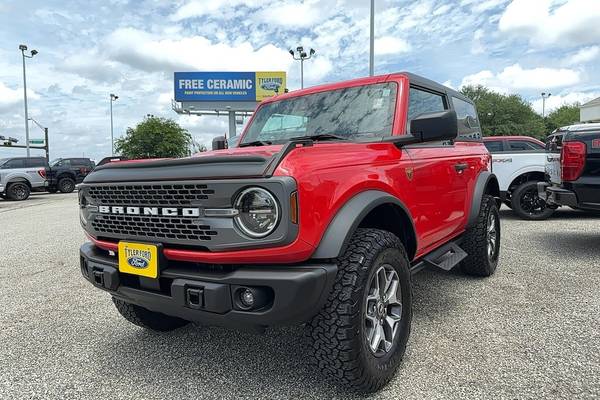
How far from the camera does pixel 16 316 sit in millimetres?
3643

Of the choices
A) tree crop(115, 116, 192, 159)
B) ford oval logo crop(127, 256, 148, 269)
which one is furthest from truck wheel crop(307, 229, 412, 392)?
tree crop(115, 116, 192, 159)

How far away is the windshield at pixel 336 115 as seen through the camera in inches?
118

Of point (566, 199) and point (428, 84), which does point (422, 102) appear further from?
point (566, 199)

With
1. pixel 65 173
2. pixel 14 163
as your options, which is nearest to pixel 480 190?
pixel 14 163

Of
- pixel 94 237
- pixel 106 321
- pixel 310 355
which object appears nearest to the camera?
pixel 310 355

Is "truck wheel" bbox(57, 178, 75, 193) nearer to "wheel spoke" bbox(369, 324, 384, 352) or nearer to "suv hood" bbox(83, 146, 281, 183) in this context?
"suv hood" bbox(83, 146, 281, 183)

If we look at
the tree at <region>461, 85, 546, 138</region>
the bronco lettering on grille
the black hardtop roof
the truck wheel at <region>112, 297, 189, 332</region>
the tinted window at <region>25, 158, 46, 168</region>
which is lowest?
the truck wheel at <region>112, 297, 189, 332</region>

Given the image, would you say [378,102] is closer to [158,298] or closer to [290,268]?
[290,268]

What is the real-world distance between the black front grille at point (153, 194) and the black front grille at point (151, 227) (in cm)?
8

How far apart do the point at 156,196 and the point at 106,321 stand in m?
1.78

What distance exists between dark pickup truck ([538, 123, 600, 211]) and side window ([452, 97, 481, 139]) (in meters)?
1.16

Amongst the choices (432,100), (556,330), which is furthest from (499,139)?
(556,330)

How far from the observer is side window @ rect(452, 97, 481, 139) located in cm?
416

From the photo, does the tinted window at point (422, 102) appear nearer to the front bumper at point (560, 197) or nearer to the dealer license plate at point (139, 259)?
the dealer license plate at point (139, 259)
